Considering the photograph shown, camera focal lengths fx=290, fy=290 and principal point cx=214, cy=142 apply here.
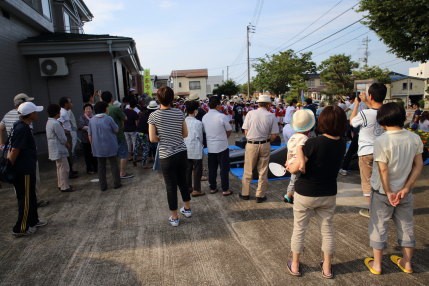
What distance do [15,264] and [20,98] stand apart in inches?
131

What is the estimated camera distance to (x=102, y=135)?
18.6 ft

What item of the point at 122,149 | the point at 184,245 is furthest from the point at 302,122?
the point at 122,149

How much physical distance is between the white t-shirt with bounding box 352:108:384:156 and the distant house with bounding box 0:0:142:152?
782cm

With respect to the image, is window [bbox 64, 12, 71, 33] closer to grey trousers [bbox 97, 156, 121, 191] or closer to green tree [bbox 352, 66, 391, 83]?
grey trousers [bbox 97, 156, 121, 191]

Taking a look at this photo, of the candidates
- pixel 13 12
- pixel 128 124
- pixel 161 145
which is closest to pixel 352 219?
pixel 161 145

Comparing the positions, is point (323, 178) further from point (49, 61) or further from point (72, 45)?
point (49, 61)

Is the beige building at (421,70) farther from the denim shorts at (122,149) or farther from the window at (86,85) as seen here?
the denim shorts at (122,149)

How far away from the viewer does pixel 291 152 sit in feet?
10.6

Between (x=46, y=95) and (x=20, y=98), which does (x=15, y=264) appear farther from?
(x=46, y=95)

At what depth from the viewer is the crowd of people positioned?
268 cm

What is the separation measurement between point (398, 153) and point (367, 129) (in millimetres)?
1616

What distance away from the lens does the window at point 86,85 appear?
10.1 m

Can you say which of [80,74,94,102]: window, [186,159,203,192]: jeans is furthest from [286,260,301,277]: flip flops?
[80,74,94,102]: window

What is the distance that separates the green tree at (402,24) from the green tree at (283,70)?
30.5m
